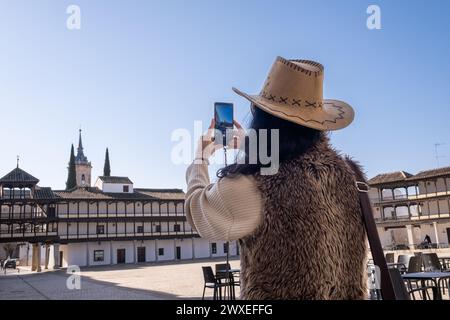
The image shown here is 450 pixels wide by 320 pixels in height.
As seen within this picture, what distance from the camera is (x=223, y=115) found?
5.87 ft

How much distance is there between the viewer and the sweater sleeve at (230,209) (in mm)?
1312

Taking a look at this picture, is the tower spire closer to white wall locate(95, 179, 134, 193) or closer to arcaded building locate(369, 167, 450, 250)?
white wall locate(95, 179, 134, 193)

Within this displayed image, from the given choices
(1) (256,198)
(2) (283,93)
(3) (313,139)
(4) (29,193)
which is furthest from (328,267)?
(4) (29,193)

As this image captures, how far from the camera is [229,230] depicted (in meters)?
1.32

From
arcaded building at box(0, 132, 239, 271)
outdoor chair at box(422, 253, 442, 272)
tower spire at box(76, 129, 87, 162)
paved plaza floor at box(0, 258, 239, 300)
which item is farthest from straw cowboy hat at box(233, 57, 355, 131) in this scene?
tower spire at box(76, 129, 87, 162)

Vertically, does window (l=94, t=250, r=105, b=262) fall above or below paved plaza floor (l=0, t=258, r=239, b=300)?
below

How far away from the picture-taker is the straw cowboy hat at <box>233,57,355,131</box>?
1467mm

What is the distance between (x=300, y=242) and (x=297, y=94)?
54 centimetres

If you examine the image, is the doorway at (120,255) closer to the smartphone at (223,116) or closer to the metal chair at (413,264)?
the metal chair at (413,264)

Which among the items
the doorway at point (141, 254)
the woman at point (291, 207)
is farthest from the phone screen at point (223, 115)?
the doorway at point (141, 254)

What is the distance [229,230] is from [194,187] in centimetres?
23

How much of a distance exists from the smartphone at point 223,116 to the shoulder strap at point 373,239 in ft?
1.83

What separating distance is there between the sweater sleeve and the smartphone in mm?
337

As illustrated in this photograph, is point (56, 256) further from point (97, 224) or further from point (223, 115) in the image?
point (223, 115)
